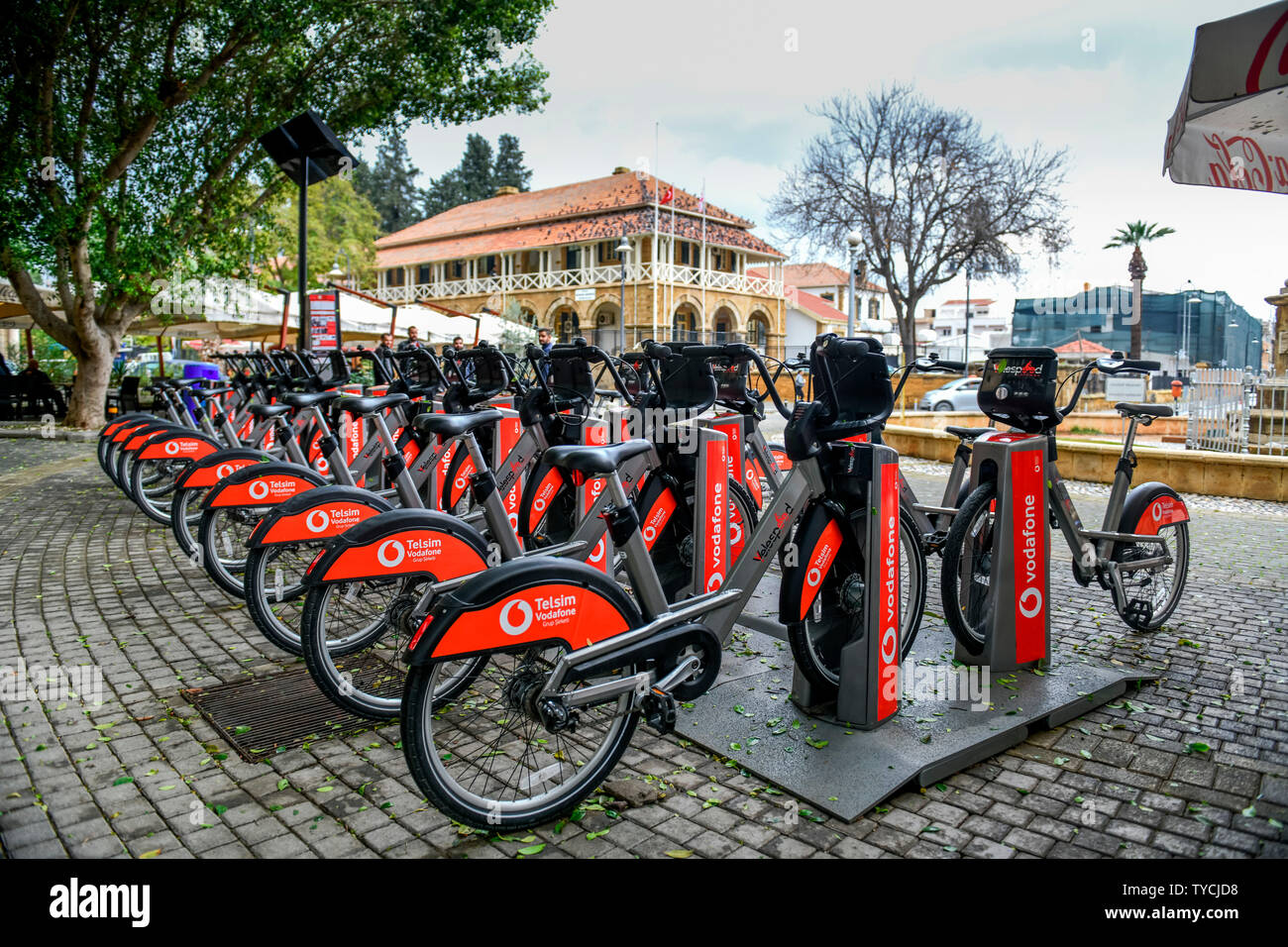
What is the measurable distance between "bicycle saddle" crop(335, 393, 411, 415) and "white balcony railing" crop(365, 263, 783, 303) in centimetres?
3290

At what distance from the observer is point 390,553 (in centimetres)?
335

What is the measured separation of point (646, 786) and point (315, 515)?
199cm

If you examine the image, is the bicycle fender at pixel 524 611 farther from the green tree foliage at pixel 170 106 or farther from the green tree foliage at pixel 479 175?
the green tree foliage at pixel 479 175

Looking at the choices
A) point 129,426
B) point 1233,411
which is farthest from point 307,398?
point 1233,411

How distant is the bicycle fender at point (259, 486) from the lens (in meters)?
4.83

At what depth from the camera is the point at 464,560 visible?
3.48 m

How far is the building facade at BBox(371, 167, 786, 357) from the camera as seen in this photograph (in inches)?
1523

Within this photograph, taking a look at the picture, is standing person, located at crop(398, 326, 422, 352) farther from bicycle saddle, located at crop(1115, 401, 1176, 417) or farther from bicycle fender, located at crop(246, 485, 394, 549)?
bicycle saddle, located at crop(1115, 401, 1176, 417)

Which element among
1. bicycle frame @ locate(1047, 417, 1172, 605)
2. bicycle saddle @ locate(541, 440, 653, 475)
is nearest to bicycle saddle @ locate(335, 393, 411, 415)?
A: bicycle saddle @ locate(541, 440, 653, 475)

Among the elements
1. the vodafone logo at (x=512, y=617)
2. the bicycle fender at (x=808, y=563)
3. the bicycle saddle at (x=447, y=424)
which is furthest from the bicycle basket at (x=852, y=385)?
the bicycle saddle at (x=447, y=424)

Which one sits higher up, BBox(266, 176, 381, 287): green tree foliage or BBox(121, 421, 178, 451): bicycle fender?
BBox(266, 176, 381, 287): green tree foliage

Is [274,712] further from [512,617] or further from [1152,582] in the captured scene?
[1152,582]

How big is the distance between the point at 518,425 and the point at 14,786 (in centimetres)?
342

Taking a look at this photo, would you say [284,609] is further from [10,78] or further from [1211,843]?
[10,78]
